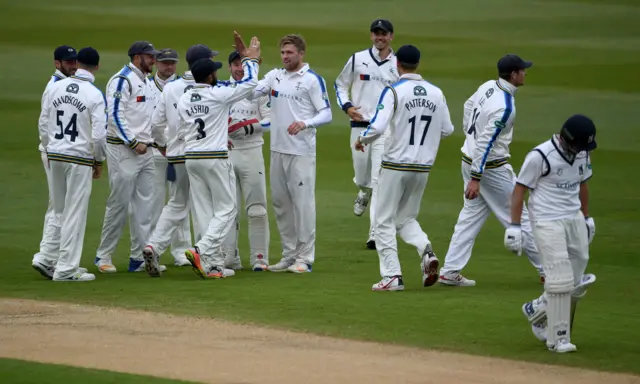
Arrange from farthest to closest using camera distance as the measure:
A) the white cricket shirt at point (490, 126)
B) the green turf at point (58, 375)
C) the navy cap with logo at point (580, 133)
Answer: the white cricket shirt at point (490, 126), the navy cap with logo at point (580, 133), the green turf at point (58, 375)

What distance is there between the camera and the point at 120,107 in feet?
41.5

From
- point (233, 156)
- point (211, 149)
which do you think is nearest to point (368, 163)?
point (233, 156)

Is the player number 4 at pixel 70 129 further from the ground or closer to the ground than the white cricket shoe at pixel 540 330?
further from the ground

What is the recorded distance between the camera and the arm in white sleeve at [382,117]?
37.1 ft

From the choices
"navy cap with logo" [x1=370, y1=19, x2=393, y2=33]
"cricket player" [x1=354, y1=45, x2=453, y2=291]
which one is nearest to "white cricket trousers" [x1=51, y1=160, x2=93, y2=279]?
"cricket player" [x1=354, y1=45, x2=453, y2=291]

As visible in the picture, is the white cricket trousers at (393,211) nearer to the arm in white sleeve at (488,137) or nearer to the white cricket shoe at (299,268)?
the arm in white sleeve at (488,137)

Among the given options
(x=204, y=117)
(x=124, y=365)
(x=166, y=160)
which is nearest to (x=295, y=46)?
(x=204, y=117)

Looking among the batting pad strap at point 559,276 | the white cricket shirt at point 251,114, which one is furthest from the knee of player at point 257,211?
the batting pad strap at point 559,276

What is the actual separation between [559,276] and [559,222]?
0.44m

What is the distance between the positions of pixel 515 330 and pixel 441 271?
7.16 feet

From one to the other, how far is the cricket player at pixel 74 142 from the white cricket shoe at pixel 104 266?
2.33 feet

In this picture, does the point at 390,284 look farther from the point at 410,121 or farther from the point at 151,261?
the point at 151,261

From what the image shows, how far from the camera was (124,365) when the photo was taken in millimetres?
8695

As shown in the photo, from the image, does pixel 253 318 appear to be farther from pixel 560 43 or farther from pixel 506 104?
pixel 560 43
